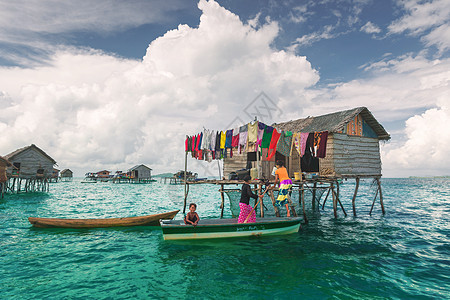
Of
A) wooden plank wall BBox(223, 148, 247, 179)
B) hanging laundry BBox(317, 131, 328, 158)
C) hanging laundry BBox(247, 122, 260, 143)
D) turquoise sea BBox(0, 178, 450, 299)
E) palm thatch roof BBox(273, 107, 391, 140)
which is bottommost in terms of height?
turquoise sea BBox(0, 178, 450, 299)

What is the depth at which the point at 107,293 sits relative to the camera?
20.4 ft

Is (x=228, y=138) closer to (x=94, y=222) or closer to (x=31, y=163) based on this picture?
(x=94, y=222)

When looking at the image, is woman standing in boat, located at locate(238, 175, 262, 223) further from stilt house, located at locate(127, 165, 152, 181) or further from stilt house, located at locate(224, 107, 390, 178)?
stilt house, located at locate(127, 165, 152, 181)

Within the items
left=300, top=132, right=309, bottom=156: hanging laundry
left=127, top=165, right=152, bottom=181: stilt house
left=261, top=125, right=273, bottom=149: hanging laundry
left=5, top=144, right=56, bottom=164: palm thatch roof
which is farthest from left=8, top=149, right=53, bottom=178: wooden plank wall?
left=300, top=132, right=309, bottom=156: hanging laundry

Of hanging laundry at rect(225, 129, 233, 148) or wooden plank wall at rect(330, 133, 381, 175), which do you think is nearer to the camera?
hanging laundry at rect(225, 129, 233, 148)

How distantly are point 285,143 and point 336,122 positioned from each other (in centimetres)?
457

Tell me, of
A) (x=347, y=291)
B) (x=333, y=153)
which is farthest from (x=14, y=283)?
(x=333, y=153)

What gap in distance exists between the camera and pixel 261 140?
1337cm

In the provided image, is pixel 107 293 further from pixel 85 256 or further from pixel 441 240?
pixel 441 240

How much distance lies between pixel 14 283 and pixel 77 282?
170 centimetres

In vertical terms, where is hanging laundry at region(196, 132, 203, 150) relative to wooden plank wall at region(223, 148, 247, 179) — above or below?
above

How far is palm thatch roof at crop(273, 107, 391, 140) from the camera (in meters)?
15.9

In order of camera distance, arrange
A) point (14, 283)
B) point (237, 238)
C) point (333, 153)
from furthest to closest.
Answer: point (333, 153)
point (237, 238)
point (14, 283)

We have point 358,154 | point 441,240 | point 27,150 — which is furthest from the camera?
point 27,150
